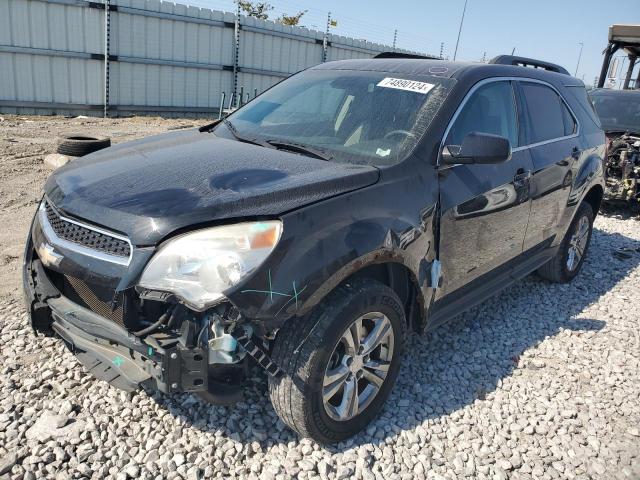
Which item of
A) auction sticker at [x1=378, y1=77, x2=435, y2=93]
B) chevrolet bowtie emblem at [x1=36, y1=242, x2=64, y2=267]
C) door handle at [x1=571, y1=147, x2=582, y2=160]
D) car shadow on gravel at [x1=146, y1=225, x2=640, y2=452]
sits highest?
auction sticker at [x1=378, y1=77, x2=435, y2=93]

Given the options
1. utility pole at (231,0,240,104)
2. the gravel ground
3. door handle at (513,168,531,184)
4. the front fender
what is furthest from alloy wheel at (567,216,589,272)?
utility pole at (231,0,240,104)

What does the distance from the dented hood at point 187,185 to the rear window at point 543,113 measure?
1.89m

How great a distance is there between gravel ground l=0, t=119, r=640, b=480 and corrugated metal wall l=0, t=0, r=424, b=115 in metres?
9.46

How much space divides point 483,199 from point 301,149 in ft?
3.77

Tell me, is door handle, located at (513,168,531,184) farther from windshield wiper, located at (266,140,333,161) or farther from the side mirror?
windshield wiper, located at (266,140,333,161)

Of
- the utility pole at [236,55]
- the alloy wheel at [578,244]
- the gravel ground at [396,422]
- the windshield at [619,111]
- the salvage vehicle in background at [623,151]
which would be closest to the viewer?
the gravel ground at [396,422]

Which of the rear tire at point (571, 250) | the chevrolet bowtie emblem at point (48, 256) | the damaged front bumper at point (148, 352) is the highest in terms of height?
the chevrolet bowtie emblem at point (48, 256)

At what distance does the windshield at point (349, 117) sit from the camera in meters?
3.01

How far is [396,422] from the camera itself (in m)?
2.93

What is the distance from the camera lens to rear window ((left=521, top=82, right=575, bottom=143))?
3992mm

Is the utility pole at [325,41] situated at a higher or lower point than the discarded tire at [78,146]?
higher

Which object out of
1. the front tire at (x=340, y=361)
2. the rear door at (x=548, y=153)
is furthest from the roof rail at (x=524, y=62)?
the front tire at (x=340, y=361)

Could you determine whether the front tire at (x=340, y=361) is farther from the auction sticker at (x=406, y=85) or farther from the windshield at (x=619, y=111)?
the windshield at (x=619, y=111)

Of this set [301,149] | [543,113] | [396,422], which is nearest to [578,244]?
[543,113]
